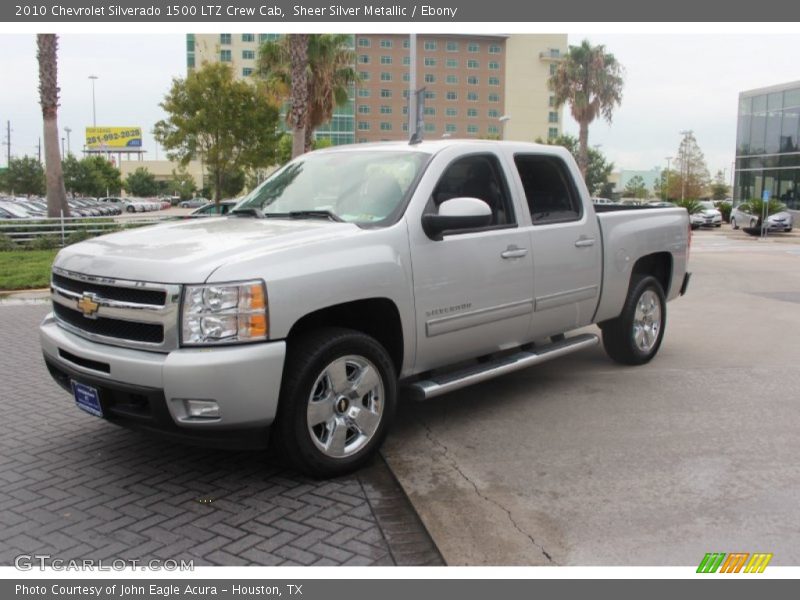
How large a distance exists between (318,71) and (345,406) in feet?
81.7

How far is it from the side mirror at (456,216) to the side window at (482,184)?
1.36 feet

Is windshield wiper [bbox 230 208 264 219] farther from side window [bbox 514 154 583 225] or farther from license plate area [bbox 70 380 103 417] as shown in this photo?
side window [bbox 514 154 583 225]

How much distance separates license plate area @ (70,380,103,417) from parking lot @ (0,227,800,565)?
447mm

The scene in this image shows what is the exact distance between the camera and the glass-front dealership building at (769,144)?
4162 cm

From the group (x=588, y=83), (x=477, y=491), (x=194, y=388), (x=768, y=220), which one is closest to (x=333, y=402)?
(x=194, y=388)

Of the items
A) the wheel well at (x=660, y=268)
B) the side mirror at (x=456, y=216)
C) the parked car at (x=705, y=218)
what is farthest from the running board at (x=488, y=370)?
the parked car at (x=705, y=218)

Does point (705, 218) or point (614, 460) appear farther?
point (705, 218)

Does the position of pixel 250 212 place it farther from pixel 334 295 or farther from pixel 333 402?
pixel 333 402

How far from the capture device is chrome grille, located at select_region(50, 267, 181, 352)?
3.74 metres

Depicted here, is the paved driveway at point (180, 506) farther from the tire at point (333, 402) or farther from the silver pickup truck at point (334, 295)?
the silver pickup truck at point (334, 295)

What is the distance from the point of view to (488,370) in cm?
515

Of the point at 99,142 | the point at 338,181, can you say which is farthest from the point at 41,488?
the point at 99,142

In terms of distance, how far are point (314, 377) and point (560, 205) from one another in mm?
2916

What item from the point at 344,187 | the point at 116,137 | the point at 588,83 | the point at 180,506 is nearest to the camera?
the point at 180,506
